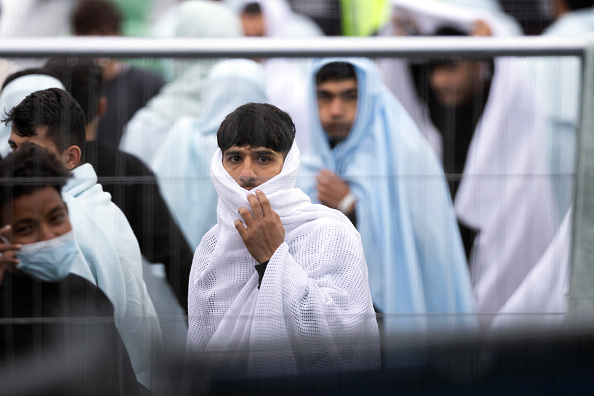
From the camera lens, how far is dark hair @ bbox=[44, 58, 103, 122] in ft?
9.87

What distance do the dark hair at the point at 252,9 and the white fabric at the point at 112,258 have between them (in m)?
3.74

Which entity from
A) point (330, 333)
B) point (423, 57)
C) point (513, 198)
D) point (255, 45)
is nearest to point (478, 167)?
point (513, 198)

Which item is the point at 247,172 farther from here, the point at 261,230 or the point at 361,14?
the point at 361,14

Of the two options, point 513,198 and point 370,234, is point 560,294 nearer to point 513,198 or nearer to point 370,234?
point 513,198

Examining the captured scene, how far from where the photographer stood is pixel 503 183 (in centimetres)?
325

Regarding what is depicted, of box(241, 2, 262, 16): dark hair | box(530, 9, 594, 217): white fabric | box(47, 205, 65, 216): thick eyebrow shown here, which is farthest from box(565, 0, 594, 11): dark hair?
box(47, 205, 65, 216): thick eyebrow

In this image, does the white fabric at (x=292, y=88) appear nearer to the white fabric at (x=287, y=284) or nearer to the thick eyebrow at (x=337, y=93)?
the thick eyebrow at (x=337, y=93)

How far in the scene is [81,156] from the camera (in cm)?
284

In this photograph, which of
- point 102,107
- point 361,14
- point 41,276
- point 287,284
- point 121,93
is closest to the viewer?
point 287,284

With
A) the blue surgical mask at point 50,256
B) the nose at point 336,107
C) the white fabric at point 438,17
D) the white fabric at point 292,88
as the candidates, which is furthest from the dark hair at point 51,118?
the white fabric at point 438,17

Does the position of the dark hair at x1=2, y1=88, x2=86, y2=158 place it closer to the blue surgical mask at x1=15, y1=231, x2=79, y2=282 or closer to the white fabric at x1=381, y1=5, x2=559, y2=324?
the blue surgical mask at x1=15, y1=231, x2=79, y2=282

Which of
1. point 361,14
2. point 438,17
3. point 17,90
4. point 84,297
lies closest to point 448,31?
point 438,17

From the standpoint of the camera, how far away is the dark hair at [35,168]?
111 inches

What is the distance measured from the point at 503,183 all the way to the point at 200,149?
3.29 feet
